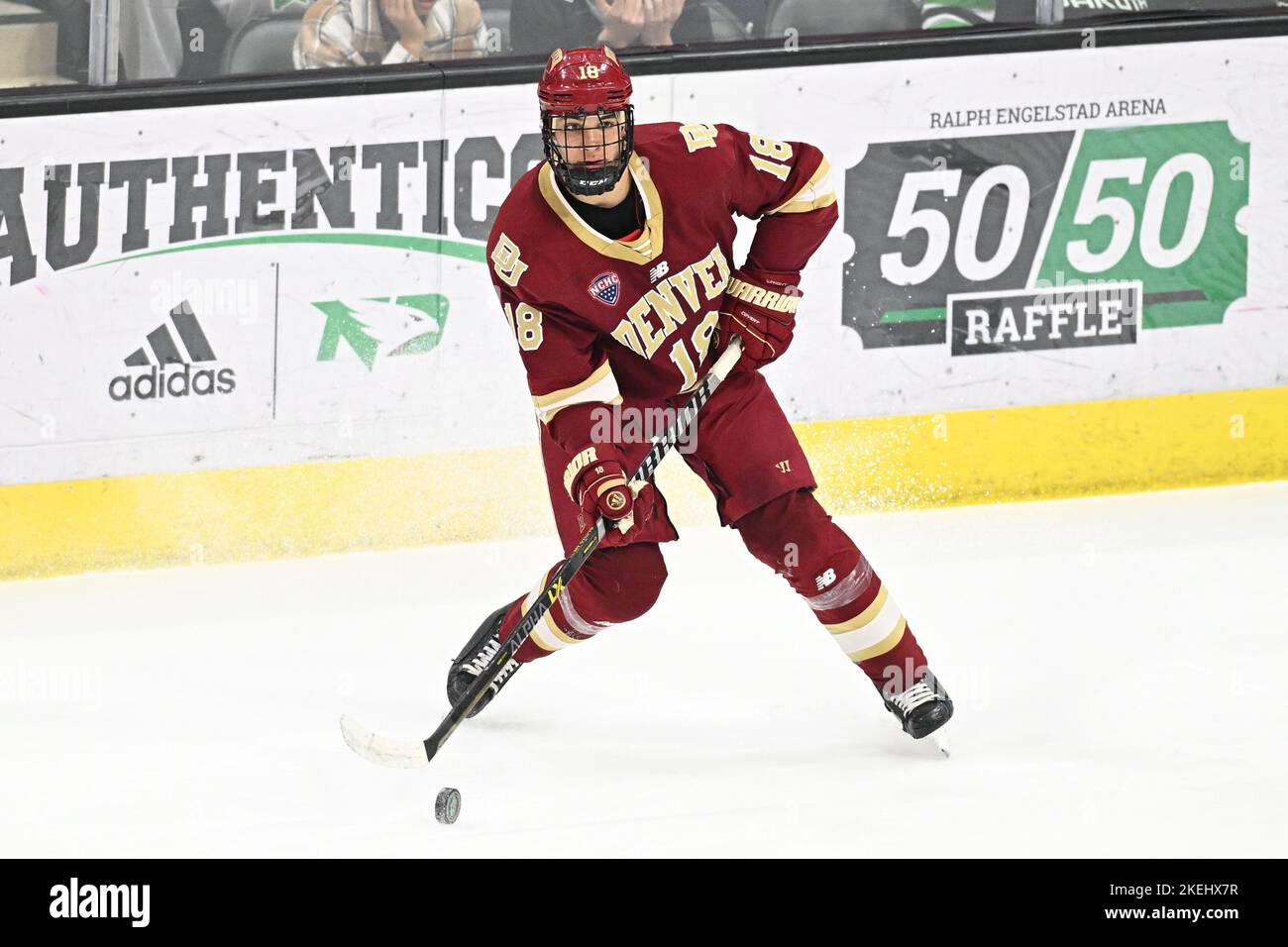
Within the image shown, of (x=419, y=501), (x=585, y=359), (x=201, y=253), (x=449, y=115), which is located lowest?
(x=419, y=501)

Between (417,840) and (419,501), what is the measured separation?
1760 mm

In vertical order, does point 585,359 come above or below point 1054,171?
below

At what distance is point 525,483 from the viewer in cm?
432

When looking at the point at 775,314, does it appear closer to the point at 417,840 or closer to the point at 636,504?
the point at 636,504

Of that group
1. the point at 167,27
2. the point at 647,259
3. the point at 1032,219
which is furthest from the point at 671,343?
the point at 167,27

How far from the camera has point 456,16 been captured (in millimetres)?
4219

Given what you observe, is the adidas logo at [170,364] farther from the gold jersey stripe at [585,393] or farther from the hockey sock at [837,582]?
the hockey sock at [837,582]

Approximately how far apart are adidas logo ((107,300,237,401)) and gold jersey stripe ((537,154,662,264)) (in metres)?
1.61

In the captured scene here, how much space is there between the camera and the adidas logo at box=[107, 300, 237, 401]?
4102 mm

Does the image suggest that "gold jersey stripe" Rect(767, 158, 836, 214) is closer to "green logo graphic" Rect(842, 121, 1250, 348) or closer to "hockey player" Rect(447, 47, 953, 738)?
"hockey player" Rect(447, 47, 953, 738)

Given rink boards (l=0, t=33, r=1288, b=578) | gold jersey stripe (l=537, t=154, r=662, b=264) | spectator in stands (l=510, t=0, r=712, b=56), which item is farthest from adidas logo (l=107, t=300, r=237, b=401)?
gold jersey stripe (l=537, t=154, r=662, b=264)

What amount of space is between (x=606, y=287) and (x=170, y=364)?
1713 millimetres
